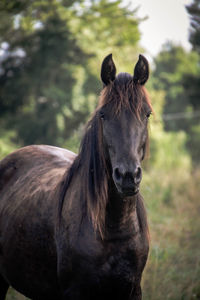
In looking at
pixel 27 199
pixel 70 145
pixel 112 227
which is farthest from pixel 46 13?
pixel 112 227

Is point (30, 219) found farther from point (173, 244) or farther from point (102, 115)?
point (173, 244)

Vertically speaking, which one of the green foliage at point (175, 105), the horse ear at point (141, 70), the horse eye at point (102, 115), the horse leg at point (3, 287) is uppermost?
the horse ear at point (141, 70)

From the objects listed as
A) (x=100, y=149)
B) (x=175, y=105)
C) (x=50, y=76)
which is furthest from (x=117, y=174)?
(x=175, y=105)

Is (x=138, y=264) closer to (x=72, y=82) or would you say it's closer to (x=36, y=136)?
(x=36, y=136)

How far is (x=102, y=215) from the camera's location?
8.49ft

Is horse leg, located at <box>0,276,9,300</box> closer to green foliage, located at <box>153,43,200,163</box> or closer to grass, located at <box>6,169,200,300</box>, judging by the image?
grass, located at <box>6,169,200,300</box>

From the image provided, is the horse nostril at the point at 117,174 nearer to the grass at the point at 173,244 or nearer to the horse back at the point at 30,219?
the horse back at the point at 30,219

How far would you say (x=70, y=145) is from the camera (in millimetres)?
7469

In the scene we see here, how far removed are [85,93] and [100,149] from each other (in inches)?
632

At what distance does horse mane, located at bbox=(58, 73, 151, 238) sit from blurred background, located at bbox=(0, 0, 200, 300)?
2.11 metres

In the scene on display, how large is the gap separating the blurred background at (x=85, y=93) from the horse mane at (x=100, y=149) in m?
2.11

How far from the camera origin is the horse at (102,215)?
94.9 inches

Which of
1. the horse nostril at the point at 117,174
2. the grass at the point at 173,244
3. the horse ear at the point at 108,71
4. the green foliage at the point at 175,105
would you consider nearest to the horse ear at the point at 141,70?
the horse ear at the point at 108,71

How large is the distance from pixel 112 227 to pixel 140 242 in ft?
0.88
